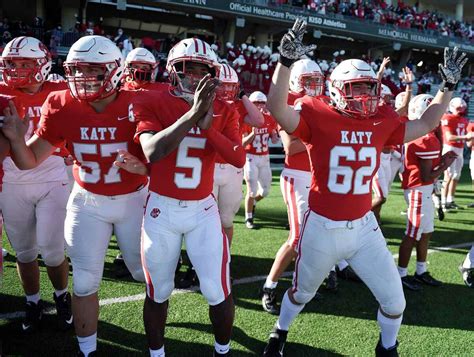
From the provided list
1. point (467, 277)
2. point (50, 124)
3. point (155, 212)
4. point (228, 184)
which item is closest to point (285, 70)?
point (155, 212)

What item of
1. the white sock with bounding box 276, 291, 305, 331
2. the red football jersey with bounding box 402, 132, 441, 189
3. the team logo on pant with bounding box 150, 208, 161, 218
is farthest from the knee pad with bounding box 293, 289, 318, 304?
the red football jersey with bounding box 402, 132, 441, 189

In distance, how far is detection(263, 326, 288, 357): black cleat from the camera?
10.5 feet

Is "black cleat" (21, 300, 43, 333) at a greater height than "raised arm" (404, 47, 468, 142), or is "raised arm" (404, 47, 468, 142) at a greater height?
"raised arm" (404, 47, 468, 142)

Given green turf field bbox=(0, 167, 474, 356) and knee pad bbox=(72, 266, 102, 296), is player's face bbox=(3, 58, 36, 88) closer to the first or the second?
knee pad bbox=(72, 266, 102, 296)

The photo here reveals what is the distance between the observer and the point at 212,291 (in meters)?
2.69

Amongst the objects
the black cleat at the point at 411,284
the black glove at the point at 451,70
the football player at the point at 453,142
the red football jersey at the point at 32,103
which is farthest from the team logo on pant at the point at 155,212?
the football player at the point at 453,142

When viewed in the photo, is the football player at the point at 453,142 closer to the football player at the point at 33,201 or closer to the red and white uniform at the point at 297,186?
the red and white uniform at the point at 297,186

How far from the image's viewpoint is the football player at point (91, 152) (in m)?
2.78

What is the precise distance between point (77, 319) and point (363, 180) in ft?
6.63

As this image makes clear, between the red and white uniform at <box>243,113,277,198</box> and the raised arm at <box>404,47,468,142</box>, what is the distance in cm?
400

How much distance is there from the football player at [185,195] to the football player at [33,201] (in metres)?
1.02

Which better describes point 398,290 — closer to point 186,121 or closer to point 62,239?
point 186,121

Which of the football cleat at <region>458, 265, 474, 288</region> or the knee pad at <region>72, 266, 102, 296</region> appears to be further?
the football cleat at <region>458, 265, 474, 288</region>

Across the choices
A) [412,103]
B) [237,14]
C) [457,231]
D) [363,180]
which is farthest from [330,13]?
[363,180]
